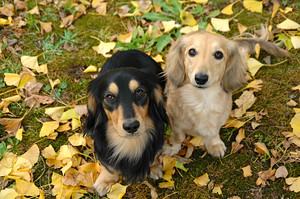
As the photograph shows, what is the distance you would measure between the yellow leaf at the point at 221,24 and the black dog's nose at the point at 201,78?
190cm

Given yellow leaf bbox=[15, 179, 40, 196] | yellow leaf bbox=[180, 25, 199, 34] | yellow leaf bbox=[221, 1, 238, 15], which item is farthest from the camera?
yellow leaf bbox=[221, 1, 238, 15]

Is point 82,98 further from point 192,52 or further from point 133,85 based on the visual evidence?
point 192,52

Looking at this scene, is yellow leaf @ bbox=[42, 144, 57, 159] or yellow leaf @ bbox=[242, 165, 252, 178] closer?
yellow leaf @ bbox=[242, 165, 252, 178]

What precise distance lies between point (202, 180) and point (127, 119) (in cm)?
120

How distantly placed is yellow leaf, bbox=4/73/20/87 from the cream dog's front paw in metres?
2.43

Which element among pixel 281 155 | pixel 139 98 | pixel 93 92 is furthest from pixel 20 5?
pixel 281 155

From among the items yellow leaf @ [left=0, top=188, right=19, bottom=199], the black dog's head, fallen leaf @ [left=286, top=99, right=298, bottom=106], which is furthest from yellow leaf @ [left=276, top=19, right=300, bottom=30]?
yellow leaf @ [left=0, top=188, right=19, bottom=199]

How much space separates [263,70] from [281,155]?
116 cm

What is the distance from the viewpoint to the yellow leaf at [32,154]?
123 inches

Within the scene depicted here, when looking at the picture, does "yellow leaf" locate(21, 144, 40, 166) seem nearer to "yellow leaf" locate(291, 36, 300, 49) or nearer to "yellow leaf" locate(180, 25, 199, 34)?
"yellow leaf" locate(180, 25, 199, 34)

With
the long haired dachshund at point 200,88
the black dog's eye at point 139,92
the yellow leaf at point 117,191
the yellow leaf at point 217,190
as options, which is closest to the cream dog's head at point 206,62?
the long haired dachshund at point 200,88

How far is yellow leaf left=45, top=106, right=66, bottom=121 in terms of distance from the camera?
346 cm

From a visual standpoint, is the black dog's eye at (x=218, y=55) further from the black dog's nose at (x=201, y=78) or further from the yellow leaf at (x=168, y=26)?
the yellow leaf at (x=168, y=26)

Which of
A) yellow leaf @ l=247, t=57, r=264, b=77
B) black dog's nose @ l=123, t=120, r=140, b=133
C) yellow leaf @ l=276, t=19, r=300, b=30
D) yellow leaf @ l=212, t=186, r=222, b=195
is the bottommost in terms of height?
yellow leaf @ l=212, t=186, r=222, b=195
